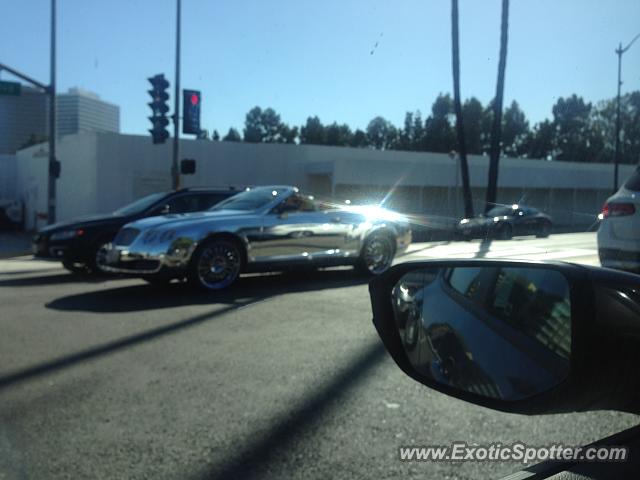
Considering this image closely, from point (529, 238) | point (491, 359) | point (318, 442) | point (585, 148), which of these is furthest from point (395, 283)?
point (585, 148)

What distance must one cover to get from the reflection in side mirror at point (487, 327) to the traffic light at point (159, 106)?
54.5 ft

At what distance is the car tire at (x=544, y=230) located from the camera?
3803 millimetres

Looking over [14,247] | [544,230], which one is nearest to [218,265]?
[544,230]

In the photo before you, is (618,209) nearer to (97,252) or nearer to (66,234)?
(97,252)

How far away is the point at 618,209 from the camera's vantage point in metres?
3.61

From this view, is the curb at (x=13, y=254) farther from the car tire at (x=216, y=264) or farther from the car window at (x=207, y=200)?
the car tire at (x=216, y=264)

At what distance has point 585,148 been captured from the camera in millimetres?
4805

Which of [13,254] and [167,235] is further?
[13,254]

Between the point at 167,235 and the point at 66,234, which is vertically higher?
the point at 167,235

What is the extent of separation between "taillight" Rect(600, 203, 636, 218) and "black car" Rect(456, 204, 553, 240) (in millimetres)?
292

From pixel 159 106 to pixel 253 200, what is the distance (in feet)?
28.9

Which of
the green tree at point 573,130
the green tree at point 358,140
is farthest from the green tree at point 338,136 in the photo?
the green tree at point 573,130

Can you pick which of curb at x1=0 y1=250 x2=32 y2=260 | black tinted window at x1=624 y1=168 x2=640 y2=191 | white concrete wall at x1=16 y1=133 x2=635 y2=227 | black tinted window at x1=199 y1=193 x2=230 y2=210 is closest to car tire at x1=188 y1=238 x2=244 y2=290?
black tinted window at x1=199 y1=193 x2=230 y2=210

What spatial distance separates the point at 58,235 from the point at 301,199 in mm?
4196
